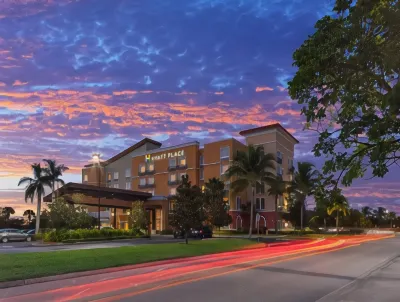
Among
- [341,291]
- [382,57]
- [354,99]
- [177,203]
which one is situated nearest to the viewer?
[382,57]

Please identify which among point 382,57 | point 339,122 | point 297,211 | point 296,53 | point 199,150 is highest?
point 199,150

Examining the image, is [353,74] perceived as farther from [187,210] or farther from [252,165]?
[252,165]

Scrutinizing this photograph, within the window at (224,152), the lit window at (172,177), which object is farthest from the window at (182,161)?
the window at (224,152)

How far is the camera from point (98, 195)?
55500 mm

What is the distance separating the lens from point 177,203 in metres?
29.7

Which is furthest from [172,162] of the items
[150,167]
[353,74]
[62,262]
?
[353,74]

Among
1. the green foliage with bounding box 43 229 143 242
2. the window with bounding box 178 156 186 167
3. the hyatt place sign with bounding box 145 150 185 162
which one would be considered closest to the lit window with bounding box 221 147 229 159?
the window with bounding box 178 156 186 167

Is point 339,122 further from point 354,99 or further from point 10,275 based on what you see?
point 10,275

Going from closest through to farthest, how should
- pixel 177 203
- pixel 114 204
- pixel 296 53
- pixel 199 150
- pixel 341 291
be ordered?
1. pixel 296 53
2. pixel 341 291
3. pixel 177 203
4. pixel 114 204
5. pixel 199 150

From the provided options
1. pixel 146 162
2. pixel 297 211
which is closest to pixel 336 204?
pixel 297 211

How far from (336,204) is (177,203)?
22.2 meters

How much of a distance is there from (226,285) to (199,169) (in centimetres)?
6330

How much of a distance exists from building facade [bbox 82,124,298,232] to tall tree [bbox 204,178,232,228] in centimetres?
433

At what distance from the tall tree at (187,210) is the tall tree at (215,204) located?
26.0m
